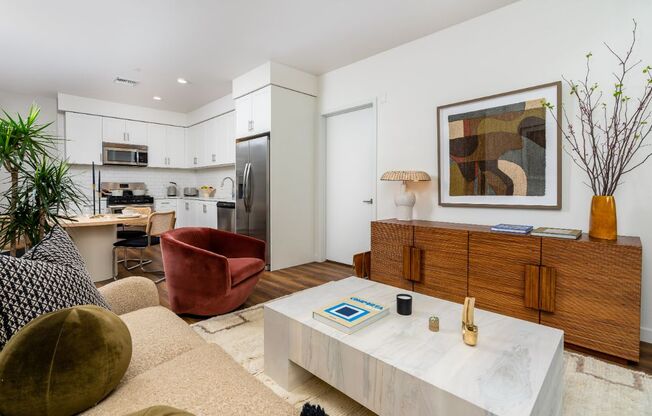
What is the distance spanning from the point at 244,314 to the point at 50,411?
1.85 metres

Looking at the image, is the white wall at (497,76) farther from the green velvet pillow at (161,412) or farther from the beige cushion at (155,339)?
the green velvet pillow at (161,412)

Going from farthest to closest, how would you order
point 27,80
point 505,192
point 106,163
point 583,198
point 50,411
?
point 106,163
point 27,80
point 505,192
point 583,198
point 50,411

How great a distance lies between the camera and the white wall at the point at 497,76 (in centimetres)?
221

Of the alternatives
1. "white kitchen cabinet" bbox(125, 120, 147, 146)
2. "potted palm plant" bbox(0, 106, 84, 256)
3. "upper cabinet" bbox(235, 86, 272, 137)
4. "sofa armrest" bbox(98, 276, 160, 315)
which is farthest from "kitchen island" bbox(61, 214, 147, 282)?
"white kitchen cabinet" bbox(125, 120, 147, 146)

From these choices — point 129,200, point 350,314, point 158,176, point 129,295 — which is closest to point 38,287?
point 129,295

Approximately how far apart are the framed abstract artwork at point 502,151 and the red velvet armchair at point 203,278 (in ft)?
6.80

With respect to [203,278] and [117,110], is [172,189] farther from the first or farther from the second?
[203,278]

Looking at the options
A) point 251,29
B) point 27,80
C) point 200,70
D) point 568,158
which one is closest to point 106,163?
point 27,80

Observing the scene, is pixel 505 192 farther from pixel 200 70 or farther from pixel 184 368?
pixel 200 70

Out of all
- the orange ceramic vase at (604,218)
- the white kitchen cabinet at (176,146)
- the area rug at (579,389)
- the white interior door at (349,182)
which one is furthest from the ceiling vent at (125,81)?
the orange ceramic vase at (604,218)

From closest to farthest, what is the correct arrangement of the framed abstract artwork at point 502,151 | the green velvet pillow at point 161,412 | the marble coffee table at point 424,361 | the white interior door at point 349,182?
the green velvet pillow at point 161,412 < the marble coffee table at point 424,361 < the framed abstract artwork at point 502,151 < the white interior door at point 349,182

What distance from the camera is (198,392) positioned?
2.96ft

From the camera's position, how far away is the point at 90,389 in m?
0.80

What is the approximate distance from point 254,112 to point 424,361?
3.79m
